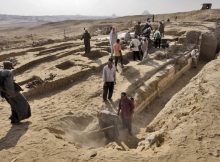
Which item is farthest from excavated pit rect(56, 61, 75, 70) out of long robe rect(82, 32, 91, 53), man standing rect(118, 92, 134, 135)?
man standing rect(118, 92, 134, 135)

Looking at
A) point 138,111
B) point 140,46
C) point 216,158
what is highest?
point 140,46

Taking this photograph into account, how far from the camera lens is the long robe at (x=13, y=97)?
671cm

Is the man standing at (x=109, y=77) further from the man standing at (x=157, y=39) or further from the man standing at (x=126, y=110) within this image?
the man standing at (x=157, y=39)

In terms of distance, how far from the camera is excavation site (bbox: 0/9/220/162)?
5.86 meters

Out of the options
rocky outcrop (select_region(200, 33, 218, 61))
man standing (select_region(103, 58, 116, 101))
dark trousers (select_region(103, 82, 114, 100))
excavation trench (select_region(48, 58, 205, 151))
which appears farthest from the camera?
rocky outcrop (select_region(200, 33, 218, 61))

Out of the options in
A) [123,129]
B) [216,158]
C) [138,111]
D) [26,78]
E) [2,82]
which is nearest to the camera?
[216,158]

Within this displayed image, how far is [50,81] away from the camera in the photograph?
33.4ft

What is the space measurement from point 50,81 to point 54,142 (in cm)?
428

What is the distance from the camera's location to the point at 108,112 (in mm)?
7586

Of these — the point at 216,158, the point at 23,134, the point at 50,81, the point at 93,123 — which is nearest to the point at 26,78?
the point at 50,81

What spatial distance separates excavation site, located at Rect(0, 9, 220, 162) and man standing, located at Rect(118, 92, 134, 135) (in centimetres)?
14

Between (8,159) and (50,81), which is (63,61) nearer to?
(50,81)

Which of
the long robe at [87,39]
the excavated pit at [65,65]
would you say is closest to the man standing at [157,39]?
the long robe at [87,39]

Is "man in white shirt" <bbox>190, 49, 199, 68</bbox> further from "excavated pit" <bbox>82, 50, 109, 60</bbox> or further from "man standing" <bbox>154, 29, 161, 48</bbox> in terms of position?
"excavated pit" <bbox>82, 50, 109, 60</bbox>
